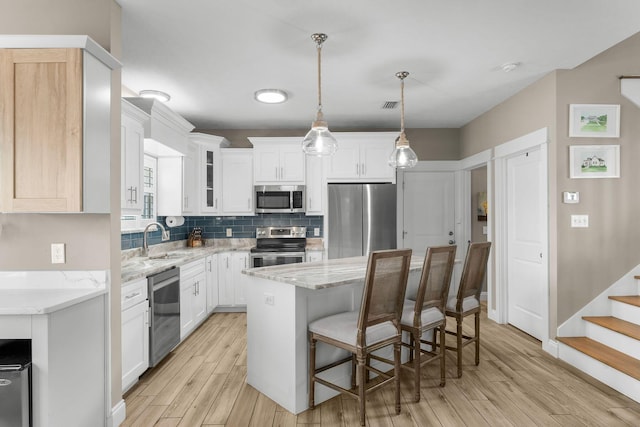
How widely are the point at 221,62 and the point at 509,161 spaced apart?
3.34m

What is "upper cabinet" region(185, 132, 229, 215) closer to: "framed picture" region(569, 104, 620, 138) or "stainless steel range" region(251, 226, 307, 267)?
"stainless steel range" region(251, 226, 307, 267)

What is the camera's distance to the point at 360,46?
2.90 metres

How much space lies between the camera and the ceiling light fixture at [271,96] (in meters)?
3.92

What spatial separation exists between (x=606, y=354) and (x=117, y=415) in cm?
360

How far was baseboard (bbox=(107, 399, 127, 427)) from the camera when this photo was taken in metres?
2.24

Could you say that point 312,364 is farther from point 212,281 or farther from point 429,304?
point 212,281

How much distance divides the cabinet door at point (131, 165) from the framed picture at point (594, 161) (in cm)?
385

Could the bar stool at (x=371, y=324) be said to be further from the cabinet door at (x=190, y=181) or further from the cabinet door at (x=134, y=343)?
the cabinet door at (x=190, y=181)

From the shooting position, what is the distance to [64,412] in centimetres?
186

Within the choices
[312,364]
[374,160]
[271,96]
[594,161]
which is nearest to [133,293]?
[312,364]

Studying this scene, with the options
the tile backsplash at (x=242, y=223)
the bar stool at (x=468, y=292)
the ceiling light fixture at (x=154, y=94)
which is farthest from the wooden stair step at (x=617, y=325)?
the ceiling light fixture at (x=154, y=94)

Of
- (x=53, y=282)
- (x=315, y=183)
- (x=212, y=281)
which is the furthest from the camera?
(x=315, y=183)

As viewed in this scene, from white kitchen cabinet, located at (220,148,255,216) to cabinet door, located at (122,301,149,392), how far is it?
244 cm

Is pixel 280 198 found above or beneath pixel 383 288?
above
